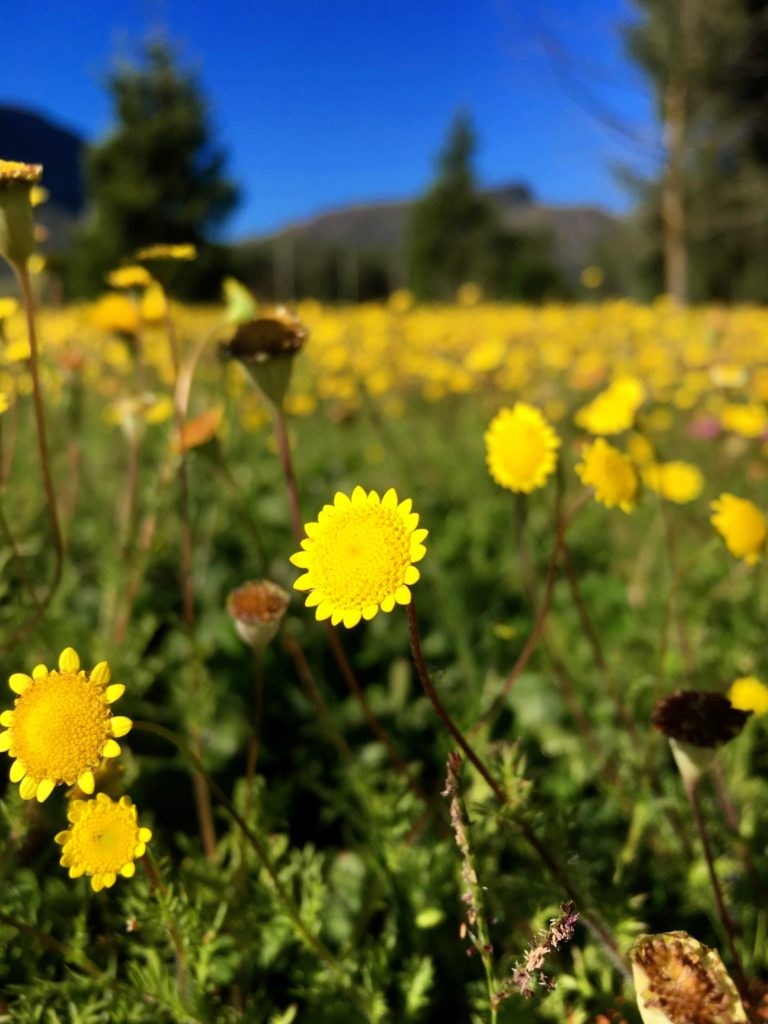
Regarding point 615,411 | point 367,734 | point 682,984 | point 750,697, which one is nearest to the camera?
point 682,984

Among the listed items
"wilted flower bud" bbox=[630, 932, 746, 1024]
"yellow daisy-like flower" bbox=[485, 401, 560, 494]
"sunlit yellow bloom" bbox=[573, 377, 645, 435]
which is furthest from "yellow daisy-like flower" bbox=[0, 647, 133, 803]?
"sunlit yellow bloom" bbox=[573, 377, 645, 435]

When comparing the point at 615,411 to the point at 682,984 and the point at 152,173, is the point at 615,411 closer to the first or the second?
the point at 682,984

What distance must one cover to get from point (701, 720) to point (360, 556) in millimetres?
358

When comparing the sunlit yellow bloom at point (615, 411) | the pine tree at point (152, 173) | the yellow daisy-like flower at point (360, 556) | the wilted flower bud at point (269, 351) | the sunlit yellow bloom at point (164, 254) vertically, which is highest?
the pine tree at point (152, 173)

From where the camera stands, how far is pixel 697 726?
0.68m

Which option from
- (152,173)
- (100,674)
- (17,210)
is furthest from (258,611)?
(152,173)

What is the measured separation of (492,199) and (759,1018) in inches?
1066

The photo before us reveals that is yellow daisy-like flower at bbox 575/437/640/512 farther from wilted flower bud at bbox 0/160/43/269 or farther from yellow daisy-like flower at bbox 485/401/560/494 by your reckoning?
wilted flower bud at bbox 0/160/43/269

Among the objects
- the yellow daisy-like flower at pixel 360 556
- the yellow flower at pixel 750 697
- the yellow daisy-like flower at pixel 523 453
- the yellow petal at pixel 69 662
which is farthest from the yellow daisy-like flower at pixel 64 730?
the yellow flower at pixel 750 697

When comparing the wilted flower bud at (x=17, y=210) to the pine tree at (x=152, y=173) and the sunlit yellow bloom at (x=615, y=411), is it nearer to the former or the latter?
the sunlit yellow bloom at (x=615, y=411)

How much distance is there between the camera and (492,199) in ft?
82.7

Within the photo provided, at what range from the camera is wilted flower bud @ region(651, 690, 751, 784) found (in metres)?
0.67

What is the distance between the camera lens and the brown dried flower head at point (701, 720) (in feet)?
2.19

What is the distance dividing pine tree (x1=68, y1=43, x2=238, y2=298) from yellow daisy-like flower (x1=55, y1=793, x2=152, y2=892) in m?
17.2
